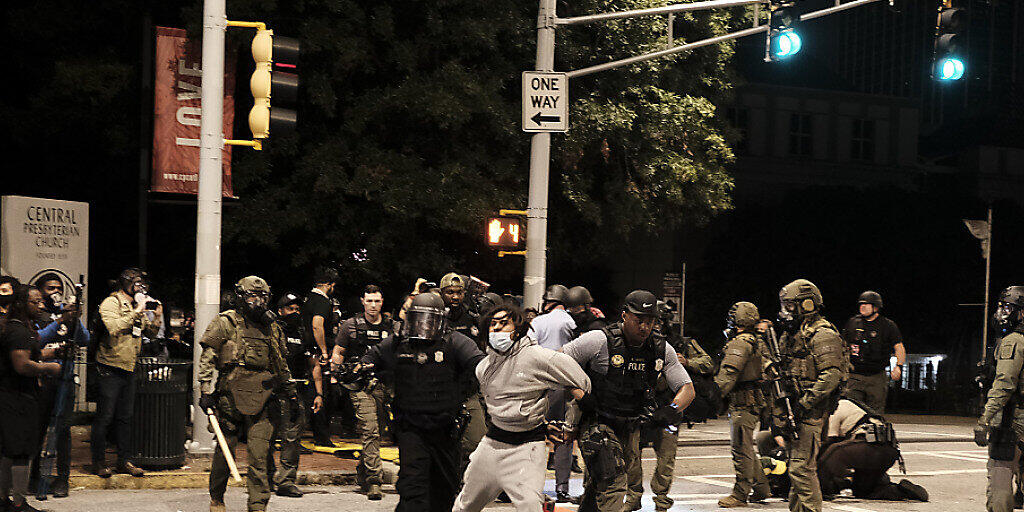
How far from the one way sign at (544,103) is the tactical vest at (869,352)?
4648mm

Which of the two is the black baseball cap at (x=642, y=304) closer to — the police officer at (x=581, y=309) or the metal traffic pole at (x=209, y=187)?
the police officer at (x=581, y=309)

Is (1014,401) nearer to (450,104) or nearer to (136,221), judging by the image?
(450,104)

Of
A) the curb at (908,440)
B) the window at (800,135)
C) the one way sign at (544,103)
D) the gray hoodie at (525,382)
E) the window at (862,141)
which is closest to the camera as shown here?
the gray hoodie at (525,382)

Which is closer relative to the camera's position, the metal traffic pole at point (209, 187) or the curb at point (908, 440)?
the metal traffic pole at point (209, 187)

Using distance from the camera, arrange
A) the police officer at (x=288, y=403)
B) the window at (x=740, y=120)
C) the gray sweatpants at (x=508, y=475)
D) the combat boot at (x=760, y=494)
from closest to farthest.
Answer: the gray sweatpants at (x=508, y=475)
the police officer at (x=288, y=403)
the combat boot at (x=760, y=494)
the window at (x=740, y=120)

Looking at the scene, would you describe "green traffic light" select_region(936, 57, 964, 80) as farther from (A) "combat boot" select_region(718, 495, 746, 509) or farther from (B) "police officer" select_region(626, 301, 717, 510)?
(A) "combat boot" select_region(718, 495, 746, 509)

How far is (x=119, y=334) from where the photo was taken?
11789 mm

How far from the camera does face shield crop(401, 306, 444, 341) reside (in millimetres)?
8367

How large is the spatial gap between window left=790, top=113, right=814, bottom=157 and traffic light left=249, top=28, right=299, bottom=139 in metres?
48.6

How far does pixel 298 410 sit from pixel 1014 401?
6441 mm

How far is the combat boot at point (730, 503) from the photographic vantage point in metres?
11.6

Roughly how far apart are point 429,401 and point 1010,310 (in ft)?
16.4

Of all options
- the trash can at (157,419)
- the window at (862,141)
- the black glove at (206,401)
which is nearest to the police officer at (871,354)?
the trash can at (157,419)

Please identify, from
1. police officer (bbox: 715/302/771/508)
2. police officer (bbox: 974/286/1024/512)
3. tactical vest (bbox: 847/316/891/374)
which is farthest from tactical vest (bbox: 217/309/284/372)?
tactical vest (bbox: 847/316/891/374)
